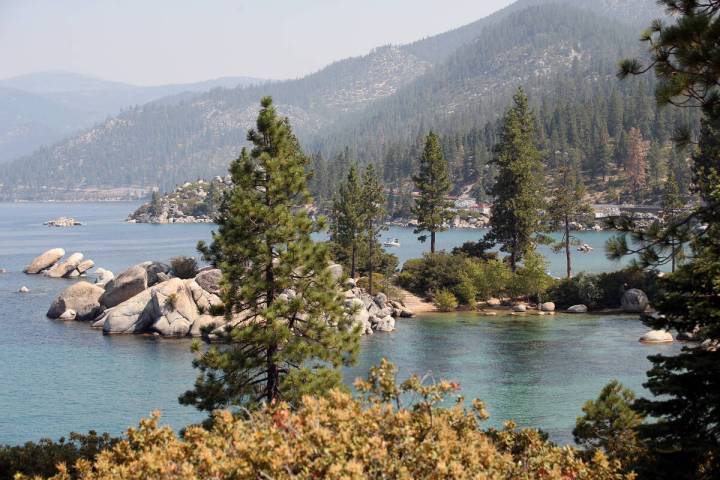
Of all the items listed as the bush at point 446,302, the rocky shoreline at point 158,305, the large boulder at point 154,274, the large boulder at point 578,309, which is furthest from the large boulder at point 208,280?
the large boulder at point 578,309

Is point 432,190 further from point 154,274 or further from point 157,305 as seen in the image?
point 157,305

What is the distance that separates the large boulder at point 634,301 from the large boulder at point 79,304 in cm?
4466

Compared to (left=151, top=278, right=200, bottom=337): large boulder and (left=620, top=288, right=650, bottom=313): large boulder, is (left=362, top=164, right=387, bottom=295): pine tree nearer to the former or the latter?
→ (left=151, top=278, right=200, bottom=337): large boulder

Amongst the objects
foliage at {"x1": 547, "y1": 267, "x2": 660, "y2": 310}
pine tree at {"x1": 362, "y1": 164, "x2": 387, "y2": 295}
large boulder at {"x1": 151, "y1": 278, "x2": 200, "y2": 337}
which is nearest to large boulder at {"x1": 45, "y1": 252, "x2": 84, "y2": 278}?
large boulder at {"x1": 151, "y1": 278, "x2": 200, "y2": 337}

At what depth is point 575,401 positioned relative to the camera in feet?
119

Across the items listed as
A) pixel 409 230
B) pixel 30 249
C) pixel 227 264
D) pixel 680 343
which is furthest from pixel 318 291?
pixel 409 230

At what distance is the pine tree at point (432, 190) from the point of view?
8056 cm

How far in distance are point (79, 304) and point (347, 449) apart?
5979 cm

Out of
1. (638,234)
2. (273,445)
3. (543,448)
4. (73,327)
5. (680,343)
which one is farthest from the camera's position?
(73,327)

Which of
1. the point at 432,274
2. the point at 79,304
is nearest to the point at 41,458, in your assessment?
the point at 79,304

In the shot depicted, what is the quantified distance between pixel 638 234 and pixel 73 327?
54.7 meters

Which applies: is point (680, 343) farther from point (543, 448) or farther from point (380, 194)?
point (543, 448)

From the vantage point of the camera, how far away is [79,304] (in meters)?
64.9

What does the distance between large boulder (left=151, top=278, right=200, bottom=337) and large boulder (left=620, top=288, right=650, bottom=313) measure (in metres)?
34.9
